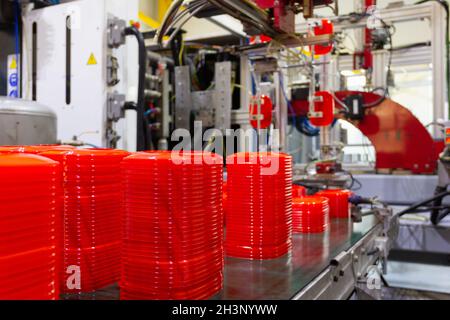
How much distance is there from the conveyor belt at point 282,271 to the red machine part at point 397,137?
1897 mm

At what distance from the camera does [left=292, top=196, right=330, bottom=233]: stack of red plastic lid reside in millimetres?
1405

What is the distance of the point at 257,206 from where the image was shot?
1.03 metres

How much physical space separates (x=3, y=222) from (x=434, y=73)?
3.32 metres

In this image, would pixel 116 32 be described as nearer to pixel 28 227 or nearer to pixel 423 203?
pixel 28 227

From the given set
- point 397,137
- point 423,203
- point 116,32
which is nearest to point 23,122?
point 116,32

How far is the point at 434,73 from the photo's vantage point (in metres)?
3.05

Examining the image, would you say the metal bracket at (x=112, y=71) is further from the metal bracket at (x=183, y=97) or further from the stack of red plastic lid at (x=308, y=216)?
the stack of red plastic lid at (x=308, y=216)

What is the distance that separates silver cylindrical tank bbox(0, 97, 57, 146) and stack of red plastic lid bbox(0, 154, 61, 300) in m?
1.34

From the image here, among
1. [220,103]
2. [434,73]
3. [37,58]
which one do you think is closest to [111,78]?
[37,58]

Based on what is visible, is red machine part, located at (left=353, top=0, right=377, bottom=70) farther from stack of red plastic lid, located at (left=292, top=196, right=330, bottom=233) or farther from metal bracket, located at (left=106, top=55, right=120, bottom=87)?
stack of red plastic lid, located at (left=292, top=196, right=330, bottom=233)

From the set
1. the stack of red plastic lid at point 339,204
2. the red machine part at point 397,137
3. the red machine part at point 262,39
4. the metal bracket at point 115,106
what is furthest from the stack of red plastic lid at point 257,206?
the red machine part at point 397,137

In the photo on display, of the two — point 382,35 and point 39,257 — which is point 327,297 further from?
point 382,35

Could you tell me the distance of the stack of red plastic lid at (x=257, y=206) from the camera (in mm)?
1031

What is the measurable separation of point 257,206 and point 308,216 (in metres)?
0.44
